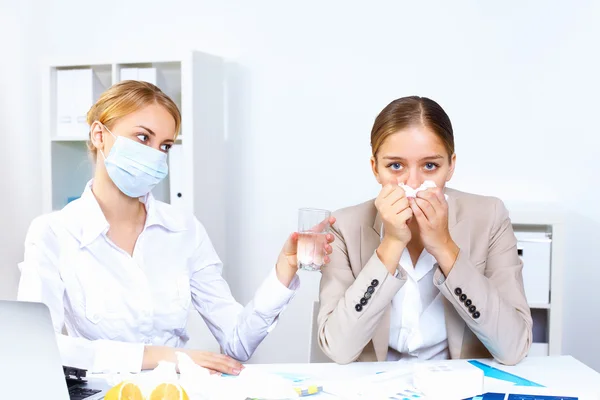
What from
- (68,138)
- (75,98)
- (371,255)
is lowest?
(371,255)

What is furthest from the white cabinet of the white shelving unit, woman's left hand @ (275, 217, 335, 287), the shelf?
the shelf

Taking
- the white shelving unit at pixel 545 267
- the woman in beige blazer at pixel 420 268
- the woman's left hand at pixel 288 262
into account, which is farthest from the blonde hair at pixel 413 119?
the white shelving unit at pixel 545 267

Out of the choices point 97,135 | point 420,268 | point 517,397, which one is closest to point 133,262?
point 97,135

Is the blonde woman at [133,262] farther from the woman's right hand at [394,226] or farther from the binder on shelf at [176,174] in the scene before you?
the binder on shelf at [176,174]

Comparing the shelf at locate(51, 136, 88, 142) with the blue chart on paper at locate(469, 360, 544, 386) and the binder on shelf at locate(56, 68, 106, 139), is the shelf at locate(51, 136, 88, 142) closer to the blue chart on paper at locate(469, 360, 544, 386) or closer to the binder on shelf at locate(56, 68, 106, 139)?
the binder on shelf at locate(56, 68, 106, 139)

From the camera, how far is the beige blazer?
1604 millimetres

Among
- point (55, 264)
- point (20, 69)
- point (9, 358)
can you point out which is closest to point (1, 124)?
point (20, 69)

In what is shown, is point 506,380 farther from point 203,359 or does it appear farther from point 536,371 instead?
point 203,359

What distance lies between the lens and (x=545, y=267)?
2.67 m

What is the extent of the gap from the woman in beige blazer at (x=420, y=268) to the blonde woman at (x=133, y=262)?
0.19 m

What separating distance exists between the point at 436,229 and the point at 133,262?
0.78 meters

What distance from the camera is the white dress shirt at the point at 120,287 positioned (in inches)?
66.9

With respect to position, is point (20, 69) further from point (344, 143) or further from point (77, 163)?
point (344, 143)

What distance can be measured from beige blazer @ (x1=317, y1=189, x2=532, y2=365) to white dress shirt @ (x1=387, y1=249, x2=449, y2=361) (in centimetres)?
4
